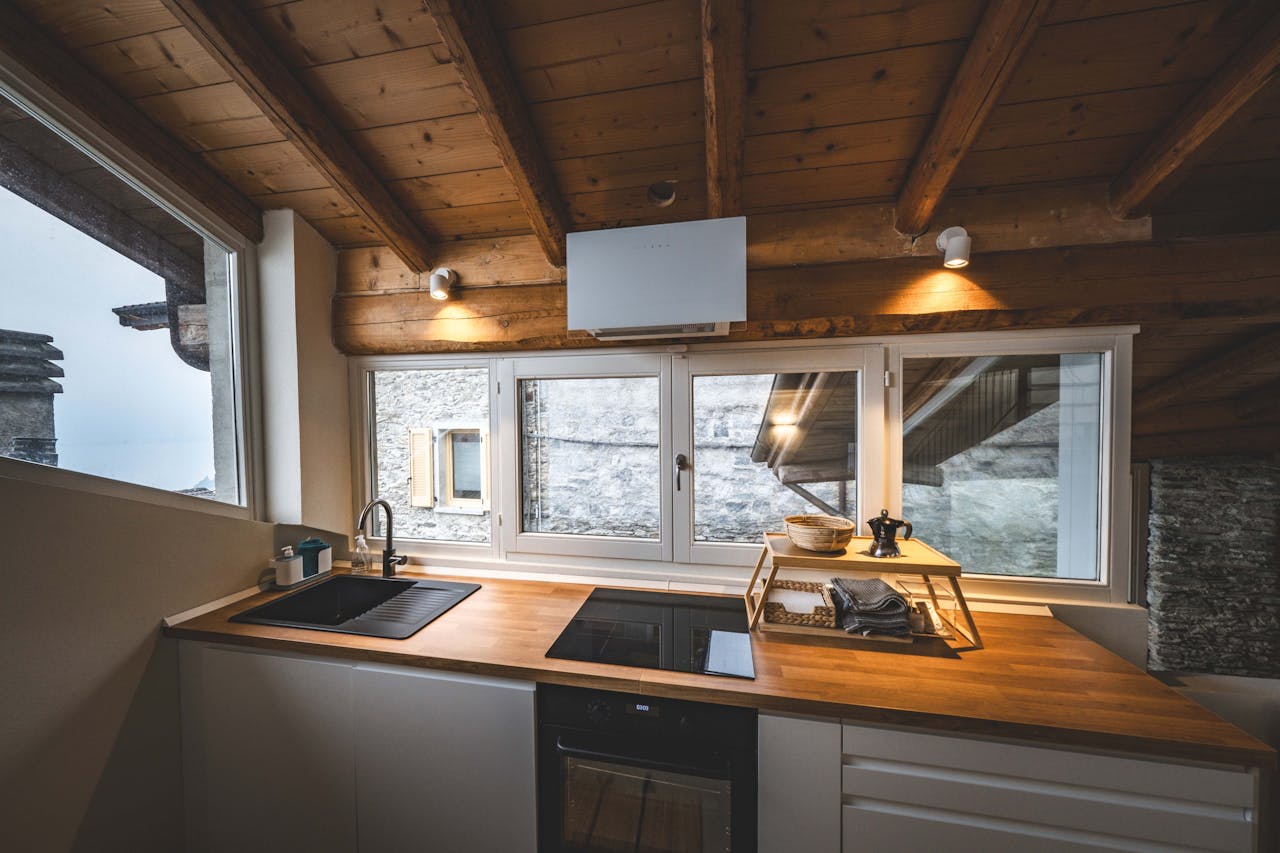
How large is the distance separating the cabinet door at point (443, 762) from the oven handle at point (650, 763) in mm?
125

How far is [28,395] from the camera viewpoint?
1261 mm

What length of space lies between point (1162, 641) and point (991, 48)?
346cm

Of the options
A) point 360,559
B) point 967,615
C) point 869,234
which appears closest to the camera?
point 967,615

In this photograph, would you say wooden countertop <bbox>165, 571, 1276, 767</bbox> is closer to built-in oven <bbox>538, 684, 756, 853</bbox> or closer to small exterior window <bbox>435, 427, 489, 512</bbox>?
built-in oven <bbox>538, 684, 756, 853</bbox>

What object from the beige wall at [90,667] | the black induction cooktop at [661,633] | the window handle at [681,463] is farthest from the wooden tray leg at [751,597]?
the beige wall at [90,667]

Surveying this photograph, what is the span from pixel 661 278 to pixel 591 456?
899 millimetres

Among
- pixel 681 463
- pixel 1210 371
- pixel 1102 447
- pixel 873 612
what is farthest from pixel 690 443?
pixel 1210 371

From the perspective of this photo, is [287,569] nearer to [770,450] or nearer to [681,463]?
[681,463]

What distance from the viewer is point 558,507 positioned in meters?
2.06

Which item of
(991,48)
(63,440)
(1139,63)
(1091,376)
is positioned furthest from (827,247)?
(63,440)

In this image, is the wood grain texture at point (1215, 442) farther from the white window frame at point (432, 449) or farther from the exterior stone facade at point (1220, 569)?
the white window frame at point (432, 449)

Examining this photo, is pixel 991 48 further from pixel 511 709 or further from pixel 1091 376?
pixel 511 709

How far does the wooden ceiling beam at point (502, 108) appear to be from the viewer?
110cm

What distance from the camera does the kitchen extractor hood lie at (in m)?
1.35
